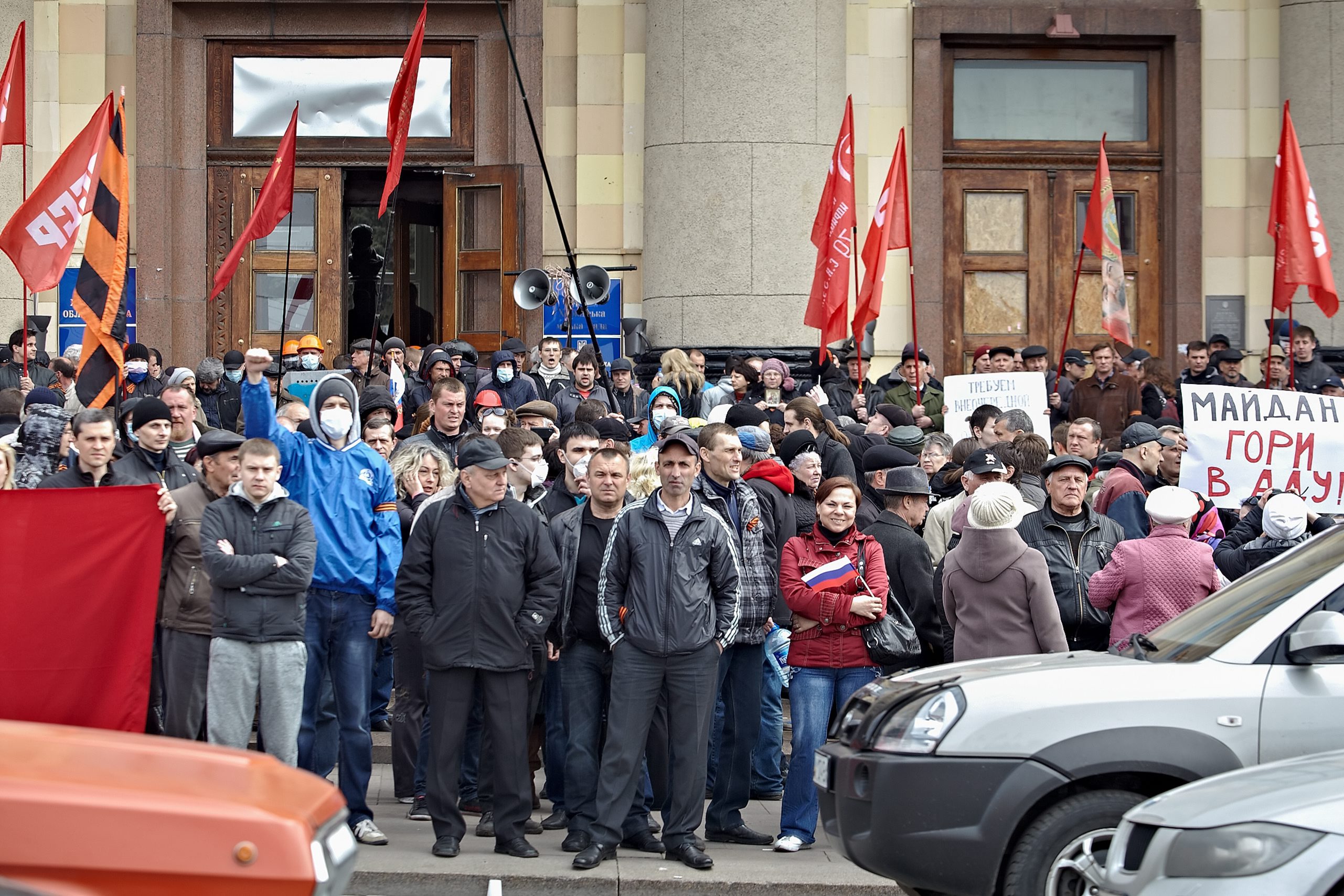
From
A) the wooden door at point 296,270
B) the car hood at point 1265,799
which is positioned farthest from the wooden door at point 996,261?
the car hood at point 1265,799

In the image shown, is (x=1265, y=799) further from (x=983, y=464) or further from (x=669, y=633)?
(x=983, y=464)

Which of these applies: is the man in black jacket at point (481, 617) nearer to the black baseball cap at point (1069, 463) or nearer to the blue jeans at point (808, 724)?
the blue jeans at point (808, 724)

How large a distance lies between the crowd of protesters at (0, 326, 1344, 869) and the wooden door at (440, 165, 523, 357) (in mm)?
9102

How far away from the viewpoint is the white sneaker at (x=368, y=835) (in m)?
8.16

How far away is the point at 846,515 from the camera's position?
8375mm

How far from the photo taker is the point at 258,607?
7711 mm

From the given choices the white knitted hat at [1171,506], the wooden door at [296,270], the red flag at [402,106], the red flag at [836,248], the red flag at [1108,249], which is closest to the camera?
the white knitted hat at [1171,506]

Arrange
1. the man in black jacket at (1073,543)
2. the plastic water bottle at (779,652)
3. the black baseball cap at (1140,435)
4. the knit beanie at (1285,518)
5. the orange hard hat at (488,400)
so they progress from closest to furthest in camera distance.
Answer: the man in black jacket at (1073,543), the knit beanie at (1285,518), the plastic water bottle at (779,652), the black baseball cap at (1140,435), the orange hard hat at (488,400)

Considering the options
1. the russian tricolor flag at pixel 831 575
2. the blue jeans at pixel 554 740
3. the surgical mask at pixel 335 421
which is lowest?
the blue jeans at pixel 554 740

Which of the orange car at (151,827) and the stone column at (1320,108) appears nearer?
the orange car at (151,827)

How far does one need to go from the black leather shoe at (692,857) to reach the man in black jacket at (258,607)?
6.33ft

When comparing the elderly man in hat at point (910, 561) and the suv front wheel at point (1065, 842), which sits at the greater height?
the elderly man in hat at point (910, 561)

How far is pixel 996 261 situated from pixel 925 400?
467cm

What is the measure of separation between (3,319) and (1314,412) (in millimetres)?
13763
